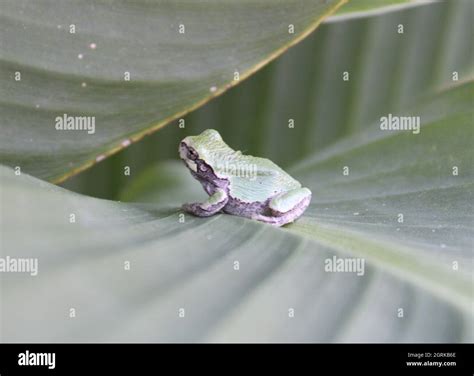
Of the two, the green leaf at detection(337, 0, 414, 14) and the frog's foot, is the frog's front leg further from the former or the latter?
the green leaf at detection(337, 0, 414, 14)

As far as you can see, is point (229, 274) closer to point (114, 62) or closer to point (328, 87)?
point (114, 62)

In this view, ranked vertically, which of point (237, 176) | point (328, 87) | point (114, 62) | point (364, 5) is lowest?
point (237, 176)

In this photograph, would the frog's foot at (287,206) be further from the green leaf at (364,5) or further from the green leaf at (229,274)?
the green leaf at (364,5)

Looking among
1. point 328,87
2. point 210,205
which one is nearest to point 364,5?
point 210,205

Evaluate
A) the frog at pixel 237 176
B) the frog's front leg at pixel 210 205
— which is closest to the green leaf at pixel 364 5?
the frog at pixel 237 176
